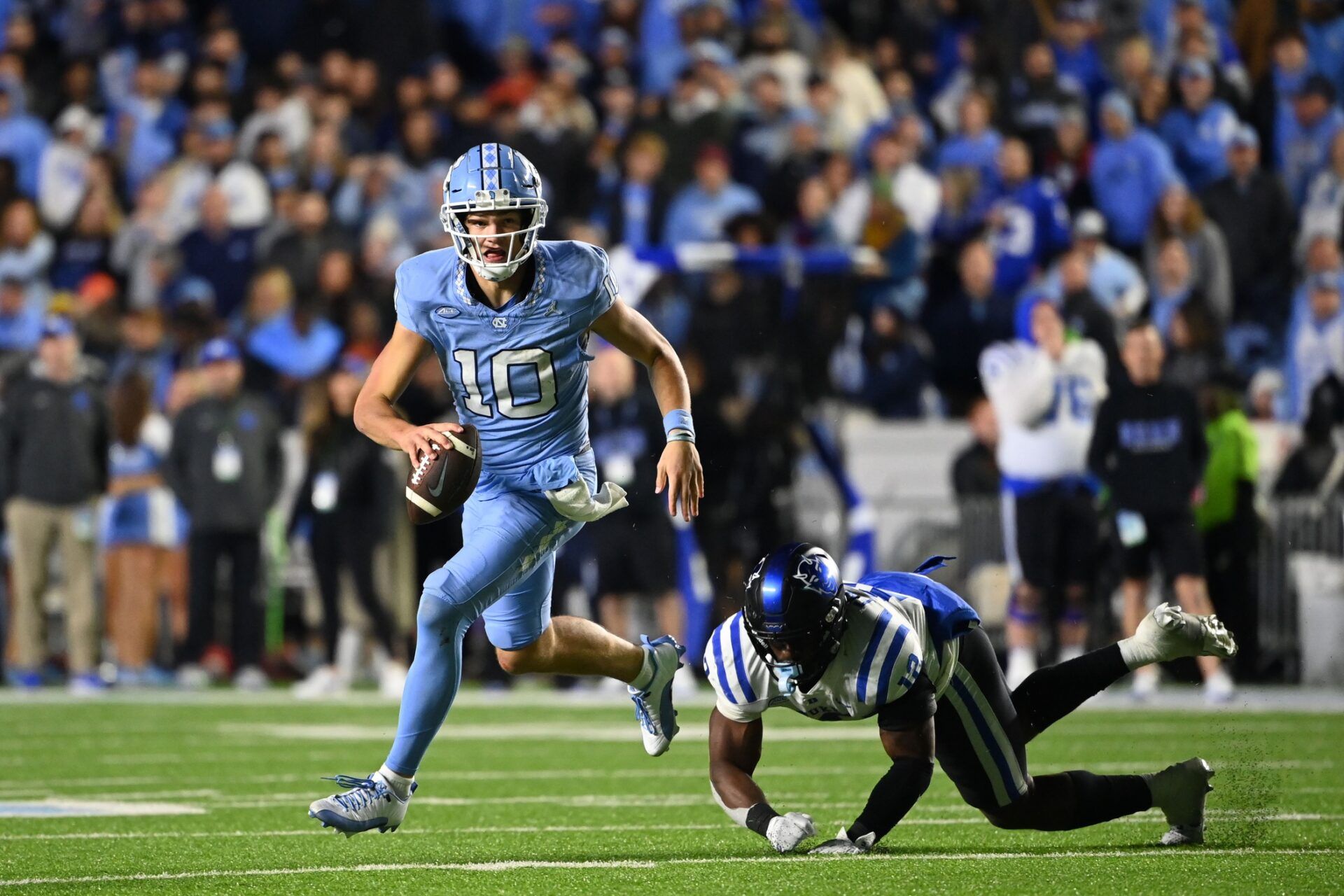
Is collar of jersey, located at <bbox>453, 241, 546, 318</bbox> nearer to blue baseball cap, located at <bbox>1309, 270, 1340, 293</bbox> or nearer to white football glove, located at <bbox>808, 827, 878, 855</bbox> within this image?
white football glove, located at <bbox>808, 827, 878, 855</bbox>

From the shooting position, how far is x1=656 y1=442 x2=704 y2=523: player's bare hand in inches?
227

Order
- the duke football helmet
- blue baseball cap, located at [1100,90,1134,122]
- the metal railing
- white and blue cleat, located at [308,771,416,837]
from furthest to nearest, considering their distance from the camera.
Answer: blue baseball cap, located at [1100,90,1134,122]
the metal railing
white and blue cleat, located at [308,771,416,837]
the duke football helmet

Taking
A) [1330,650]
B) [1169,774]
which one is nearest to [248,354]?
[1330,650]

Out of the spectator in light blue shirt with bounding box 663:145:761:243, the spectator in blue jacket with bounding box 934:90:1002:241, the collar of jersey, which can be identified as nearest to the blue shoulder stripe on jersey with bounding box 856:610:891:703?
the collar of jersey

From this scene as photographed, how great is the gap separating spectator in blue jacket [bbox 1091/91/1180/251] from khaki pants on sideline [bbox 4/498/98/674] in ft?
21.8

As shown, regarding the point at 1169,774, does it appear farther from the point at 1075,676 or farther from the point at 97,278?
the point at 97,278

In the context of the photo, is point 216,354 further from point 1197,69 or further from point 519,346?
point 519,346

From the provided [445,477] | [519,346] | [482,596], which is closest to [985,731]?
[482,596]

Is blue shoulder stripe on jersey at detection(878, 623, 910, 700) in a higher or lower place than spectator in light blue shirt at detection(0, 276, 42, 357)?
lower

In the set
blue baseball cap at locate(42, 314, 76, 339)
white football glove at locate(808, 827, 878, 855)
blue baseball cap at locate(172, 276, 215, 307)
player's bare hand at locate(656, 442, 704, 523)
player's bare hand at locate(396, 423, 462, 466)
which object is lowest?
white football glove at locate(808, 827, 878, 855)

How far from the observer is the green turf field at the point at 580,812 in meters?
5.04

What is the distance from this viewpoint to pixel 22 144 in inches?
653

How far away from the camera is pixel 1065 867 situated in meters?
5.20

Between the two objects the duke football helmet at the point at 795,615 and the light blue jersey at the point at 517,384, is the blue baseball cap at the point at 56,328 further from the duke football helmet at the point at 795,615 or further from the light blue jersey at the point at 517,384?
the duke football helmet at the point at 795,615
